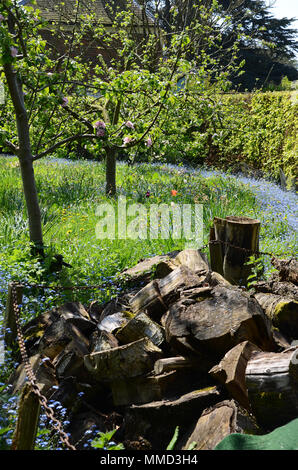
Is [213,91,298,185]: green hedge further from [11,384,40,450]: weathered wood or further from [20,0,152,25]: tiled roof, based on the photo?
[11,384,40,450]: weathered wood

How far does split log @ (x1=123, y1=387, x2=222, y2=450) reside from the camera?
7.77 ft

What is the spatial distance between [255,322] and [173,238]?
3168 millimetres

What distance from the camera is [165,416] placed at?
2.41 metres

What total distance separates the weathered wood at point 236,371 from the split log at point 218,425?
0.17 ft

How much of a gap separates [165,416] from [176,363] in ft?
1.04

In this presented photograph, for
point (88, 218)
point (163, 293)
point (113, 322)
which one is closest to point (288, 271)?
point (163, 293)

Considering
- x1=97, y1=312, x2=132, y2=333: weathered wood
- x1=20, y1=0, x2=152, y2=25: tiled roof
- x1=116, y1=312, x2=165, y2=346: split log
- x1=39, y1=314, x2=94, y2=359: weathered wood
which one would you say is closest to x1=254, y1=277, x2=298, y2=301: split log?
x1=116, y1=312, x2=165, y2=346: split log

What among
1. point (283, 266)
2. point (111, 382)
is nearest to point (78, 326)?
point (111, 382)

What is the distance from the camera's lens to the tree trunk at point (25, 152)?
460 centimetres

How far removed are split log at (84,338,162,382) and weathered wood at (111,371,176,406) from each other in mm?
49

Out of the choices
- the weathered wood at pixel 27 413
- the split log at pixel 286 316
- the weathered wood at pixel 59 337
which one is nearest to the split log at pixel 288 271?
the split log at pixel 286 316

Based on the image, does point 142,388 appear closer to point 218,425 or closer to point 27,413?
point 218,425

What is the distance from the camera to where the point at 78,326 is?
318cm
